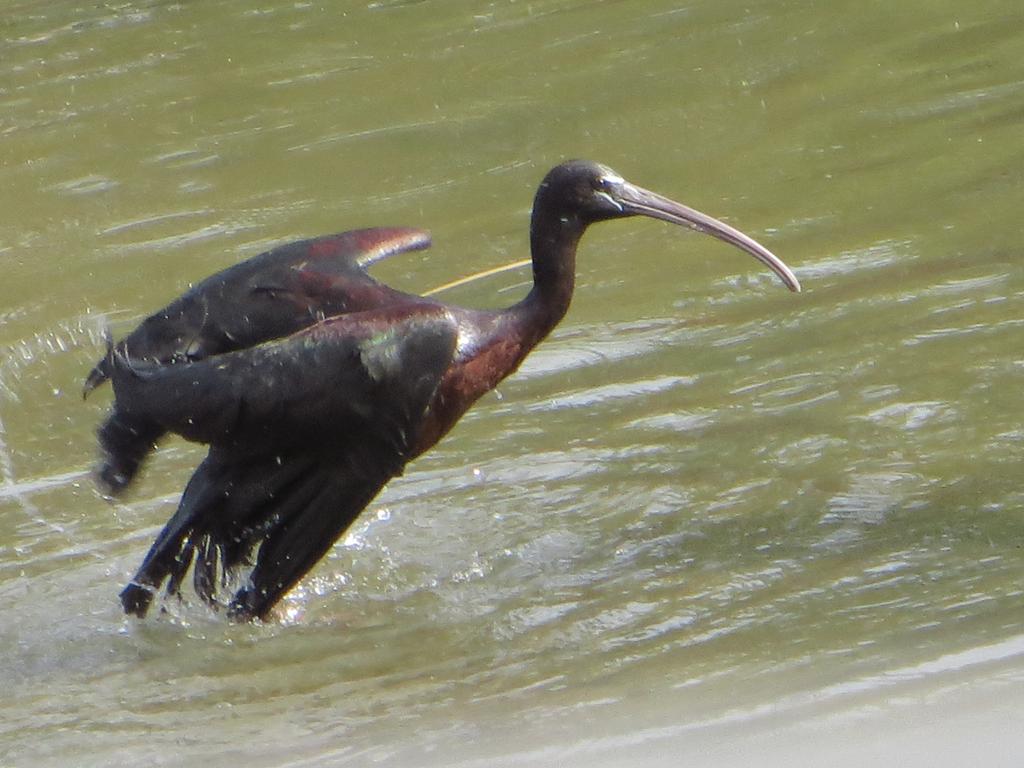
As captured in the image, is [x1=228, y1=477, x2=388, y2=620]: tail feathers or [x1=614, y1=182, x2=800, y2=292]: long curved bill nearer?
[x1=228, y1=477, x2=388, y2=620]: tail feathers

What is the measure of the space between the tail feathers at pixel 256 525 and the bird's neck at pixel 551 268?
0.73 metres

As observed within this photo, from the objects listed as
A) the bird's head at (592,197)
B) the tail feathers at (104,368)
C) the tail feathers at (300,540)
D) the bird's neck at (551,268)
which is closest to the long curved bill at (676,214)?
the bird's head at (592,197)

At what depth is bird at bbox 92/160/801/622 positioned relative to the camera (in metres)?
5.92

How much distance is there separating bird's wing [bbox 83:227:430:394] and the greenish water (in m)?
0.95

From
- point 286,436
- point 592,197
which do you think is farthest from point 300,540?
point 592,197

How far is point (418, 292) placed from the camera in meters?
8.57

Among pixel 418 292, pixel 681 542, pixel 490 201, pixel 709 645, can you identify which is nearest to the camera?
pixel 709 645

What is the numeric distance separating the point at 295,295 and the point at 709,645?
1.59 metres

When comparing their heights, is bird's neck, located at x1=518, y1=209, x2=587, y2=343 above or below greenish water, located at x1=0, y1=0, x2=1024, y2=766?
above

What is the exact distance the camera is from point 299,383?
590cm

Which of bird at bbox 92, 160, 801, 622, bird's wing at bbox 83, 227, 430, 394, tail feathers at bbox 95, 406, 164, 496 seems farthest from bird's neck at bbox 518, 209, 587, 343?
tail feathers at bbox 95, 406, 164, 496

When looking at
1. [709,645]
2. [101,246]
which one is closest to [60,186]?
[101,246]

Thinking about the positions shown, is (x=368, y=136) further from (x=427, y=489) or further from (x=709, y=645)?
(x=709, y=645)

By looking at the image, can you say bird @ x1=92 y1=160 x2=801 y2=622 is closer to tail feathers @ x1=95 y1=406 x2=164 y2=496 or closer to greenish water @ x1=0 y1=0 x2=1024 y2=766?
tail feathers @ x1=95 y1=406 x2=164 y2=496
